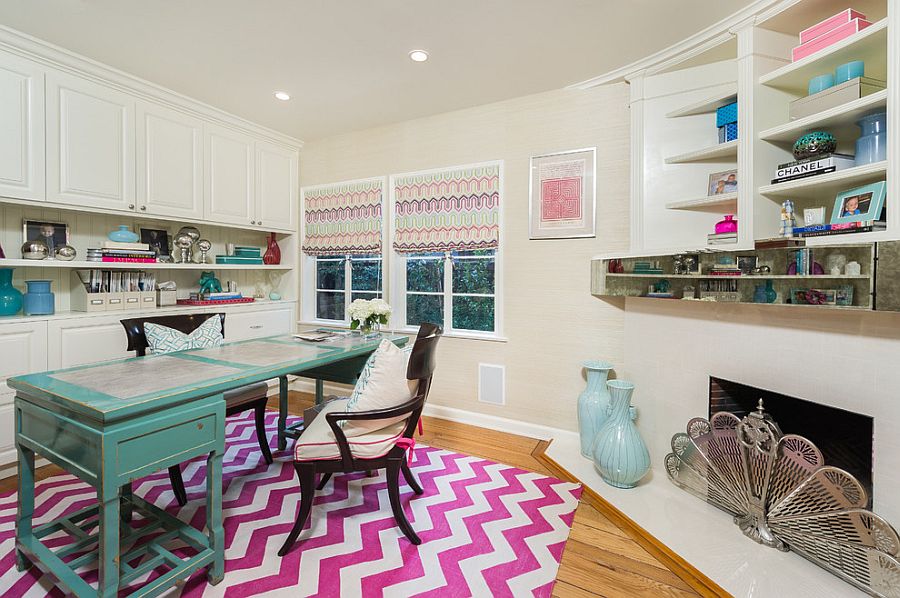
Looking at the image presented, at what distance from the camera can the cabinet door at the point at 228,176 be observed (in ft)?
11.7

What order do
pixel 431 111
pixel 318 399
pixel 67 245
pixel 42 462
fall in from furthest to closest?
pixel 431 111, pixel 318 399, pixel 67 245, pixel 42 462

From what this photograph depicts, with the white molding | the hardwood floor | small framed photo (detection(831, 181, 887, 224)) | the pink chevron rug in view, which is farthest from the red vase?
small framed photo (detection(831, 181, 887, 224))

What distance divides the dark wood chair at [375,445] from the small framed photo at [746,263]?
1477mm

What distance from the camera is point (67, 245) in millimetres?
2939

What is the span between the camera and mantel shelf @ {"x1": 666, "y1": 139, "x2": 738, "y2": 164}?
2.18m

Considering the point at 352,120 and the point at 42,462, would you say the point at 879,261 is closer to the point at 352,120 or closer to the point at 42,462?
the point at 352,120

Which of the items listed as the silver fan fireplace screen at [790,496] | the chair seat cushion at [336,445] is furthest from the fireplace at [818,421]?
the chair seat cushion at [336,445]

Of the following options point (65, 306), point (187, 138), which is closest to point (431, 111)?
point (187, 138)

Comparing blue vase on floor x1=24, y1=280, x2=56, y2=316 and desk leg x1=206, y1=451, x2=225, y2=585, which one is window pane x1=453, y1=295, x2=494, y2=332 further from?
blue vase on floor x1=24, y1=280, x2=56, y2=316

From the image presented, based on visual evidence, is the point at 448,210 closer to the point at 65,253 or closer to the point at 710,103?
the point at 710,103

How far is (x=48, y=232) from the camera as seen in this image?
114 inches

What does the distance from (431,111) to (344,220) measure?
1.32m

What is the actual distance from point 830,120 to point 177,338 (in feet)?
11.0

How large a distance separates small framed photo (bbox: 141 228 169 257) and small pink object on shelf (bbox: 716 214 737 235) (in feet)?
13.1
